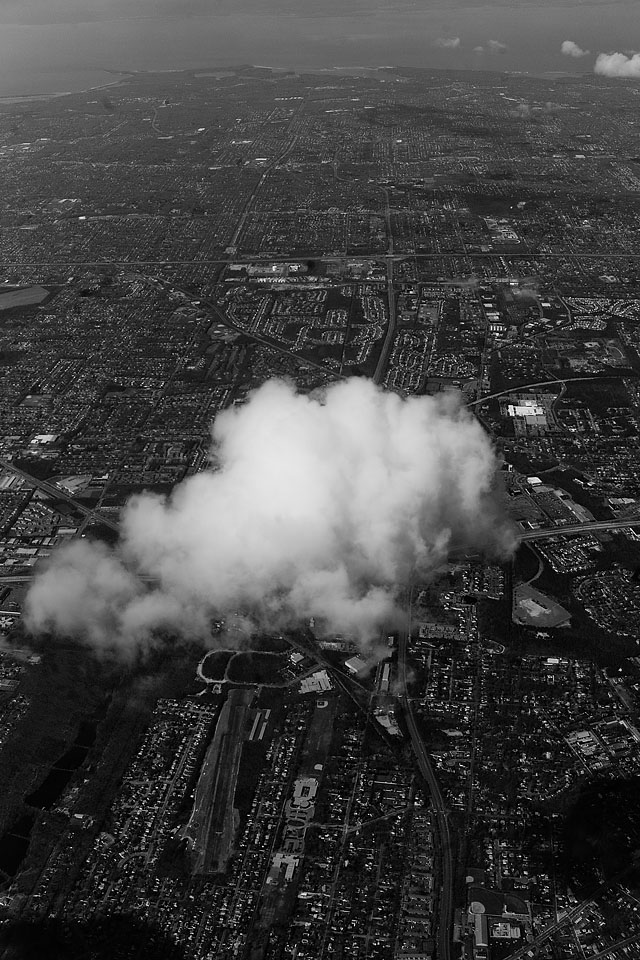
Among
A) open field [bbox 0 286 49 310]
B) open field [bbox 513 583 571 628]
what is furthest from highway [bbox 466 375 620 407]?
open field [bbox 0 286 49 310]

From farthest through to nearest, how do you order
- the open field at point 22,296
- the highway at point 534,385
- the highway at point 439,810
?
1. the open field at point 22,296
2. the highway at point 534,385
3. the highway at point 439,810

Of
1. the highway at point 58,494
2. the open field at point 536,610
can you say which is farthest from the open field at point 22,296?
the open field at point 536,610

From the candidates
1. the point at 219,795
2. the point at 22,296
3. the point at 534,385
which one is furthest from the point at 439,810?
the point at 22,296

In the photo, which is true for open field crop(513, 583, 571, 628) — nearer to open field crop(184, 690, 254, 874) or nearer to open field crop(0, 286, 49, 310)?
open field crop(184, 690, 254, 874)

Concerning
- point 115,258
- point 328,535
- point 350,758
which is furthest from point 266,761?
point 115,258

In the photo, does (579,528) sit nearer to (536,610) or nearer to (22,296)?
(536,610)

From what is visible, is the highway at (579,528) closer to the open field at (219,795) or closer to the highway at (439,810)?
the highway at (439,810)

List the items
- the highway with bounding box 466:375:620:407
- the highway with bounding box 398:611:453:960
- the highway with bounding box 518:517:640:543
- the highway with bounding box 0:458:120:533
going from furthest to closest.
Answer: the highway with bounding box 466:375:620:407
the highway with bounding box 0:458:120:533
the highway with bounding box 518:517:640:543
the highway with bounding box 398:611:453:960

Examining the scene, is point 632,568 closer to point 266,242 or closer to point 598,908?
point 598,908

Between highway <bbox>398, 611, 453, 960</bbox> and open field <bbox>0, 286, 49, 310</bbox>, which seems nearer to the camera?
highway <bbox>398, 611, 453, 960</bbox>
